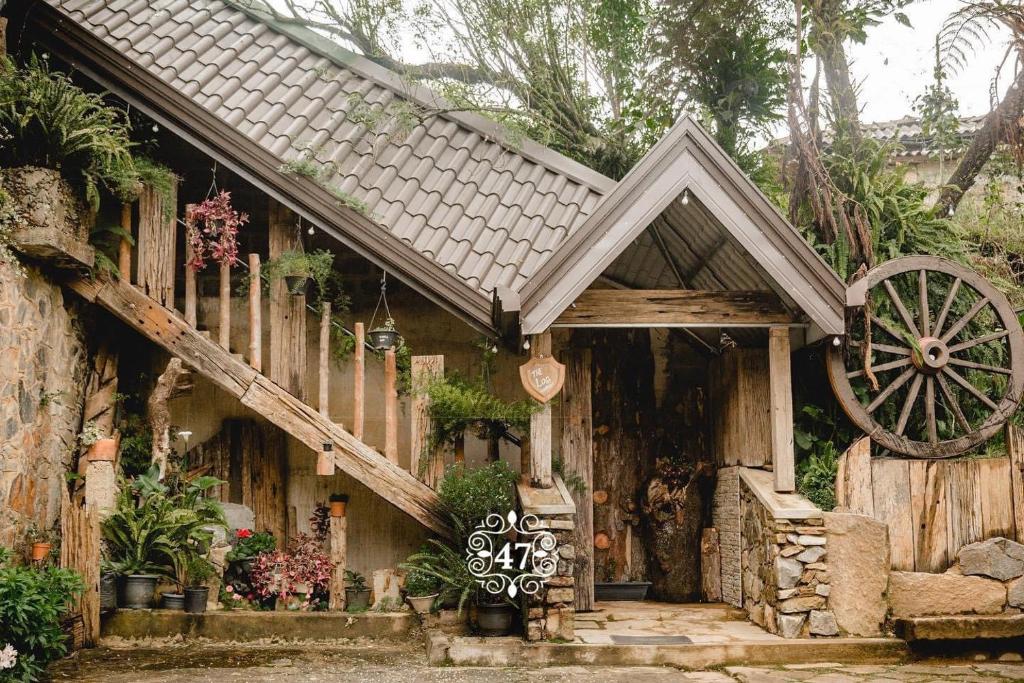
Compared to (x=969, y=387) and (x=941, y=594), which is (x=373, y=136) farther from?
(x=941, y=594)

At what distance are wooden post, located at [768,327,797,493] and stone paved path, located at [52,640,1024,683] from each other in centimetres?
161

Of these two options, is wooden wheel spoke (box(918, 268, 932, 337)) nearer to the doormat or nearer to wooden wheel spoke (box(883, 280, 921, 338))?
wooden wheel spoke (box(883, 280, 921, 338))

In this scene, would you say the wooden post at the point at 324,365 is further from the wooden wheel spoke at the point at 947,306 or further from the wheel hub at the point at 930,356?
the wooden wheel spoke at the point at 947,306

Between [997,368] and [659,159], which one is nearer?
[659,159]

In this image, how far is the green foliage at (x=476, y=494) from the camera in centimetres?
770

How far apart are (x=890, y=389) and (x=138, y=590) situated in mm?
6820

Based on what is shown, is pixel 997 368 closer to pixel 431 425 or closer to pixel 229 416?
pixel 431 425

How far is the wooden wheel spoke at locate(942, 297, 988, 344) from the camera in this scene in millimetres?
8586

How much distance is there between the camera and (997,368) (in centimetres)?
870

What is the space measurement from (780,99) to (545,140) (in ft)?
9.56

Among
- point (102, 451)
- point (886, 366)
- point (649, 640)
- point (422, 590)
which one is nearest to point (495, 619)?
point (422, 590)

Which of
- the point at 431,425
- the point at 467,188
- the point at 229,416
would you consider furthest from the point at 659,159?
the point at 229,416

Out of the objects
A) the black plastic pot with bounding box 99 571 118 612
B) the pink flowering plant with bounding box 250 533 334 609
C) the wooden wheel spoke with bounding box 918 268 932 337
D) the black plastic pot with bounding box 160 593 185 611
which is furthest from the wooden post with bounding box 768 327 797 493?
the black plastic pot with bounding box 99 571 118 612

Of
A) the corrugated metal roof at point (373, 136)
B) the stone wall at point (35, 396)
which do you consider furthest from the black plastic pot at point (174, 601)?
the corrugated metal roof at point (373, 136)
